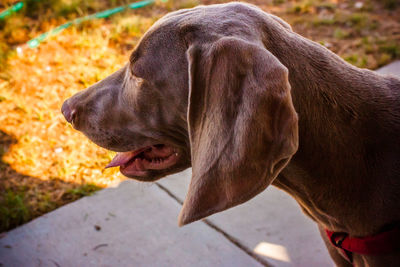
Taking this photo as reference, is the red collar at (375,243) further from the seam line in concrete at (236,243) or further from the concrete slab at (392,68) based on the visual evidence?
the concrete slab at (392,68)

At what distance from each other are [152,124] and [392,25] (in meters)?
4.98

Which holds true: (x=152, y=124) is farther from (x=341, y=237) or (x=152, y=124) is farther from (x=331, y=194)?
(x=341, y=237)

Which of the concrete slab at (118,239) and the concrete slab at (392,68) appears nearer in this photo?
the concrete slab at (118,239)

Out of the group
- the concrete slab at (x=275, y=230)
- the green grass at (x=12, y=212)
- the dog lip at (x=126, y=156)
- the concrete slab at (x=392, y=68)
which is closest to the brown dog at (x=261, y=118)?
the dog lip at (x=126, y=156)

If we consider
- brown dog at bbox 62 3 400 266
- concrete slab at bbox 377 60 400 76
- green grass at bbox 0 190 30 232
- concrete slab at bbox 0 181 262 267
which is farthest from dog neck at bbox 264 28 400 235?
concrete slab at bbox 377 60 400 76

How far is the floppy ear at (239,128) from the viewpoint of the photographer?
4.37 feet

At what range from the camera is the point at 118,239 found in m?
3.00

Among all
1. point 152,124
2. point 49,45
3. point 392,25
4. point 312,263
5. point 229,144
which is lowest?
point 312,263

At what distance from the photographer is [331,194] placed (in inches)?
68.5

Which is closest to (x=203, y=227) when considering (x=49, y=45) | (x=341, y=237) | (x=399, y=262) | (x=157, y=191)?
(x=157, y=191)

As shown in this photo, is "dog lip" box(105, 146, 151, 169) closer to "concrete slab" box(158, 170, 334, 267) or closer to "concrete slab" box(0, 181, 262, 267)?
"concrete slab" box(0, 181, 262, 267)

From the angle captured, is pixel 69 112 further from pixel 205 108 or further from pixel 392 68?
→ pixel 392 68

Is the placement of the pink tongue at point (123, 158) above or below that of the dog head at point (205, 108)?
below

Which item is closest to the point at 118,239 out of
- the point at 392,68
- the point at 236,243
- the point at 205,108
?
the point at 236,243
